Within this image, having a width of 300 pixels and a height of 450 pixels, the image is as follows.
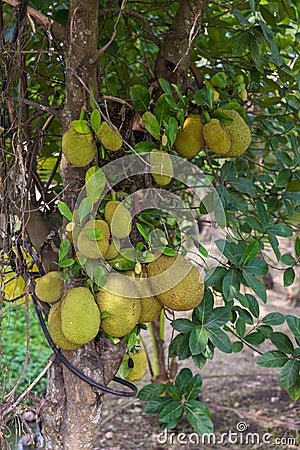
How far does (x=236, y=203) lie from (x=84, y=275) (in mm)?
409

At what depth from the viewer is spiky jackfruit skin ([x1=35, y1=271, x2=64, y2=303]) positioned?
0.87 m

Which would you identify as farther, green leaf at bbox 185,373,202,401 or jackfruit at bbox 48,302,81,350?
green leaf at bbox 185,373,202,401

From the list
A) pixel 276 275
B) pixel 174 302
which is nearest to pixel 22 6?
pixel 174 302

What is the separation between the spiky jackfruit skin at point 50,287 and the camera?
872mm

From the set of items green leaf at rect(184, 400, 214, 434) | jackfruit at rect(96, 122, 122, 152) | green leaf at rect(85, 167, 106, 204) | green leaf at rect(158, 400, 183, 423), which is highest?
jackfruit at rect(96, 122, 122, 152)

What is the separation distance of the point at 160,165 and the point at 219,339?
13.0 inches

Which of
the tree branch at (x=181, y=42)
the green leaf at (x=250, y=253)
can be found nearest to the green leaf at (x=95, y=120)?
the tree branch at (x=181, y=42)

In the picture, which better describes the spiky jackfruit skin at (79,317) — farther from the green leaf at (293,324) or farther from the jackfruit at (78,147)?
the green leaf at (293,324)

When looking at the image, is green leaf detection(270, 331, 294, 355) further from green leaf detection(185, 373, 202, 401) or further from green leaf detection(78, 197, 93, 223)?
green leaf detection(78, 197, 93, 223)

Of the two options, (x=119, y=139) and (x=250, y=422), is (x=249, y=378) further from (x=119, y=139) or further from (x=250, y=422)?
(x=119, y=139)

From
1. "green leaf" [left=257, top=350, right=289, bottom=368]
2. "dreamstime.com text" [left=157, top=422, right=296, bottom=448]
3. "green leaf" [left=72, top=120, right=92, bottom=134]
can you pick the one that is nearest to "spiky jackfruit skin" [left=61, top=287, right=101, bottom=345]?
"green leaf" [left=72, top=120, right=92, bottom=134]

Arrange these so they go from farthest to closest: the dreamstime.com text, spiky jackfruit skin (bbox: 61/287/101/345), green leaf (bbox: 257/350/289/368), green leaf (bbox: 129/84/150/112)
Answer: the dreamstime.com text
green leaf (bbox: 257/350/289/368)
green leaf (bbox: 129/84/150/112)
spiky jackfruit skin (bbox: 61/287/101/345)

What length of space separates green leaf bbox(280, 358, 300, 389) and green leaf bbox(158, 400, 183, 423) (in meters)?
0.22

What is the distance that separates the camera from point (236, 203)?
112 cm
